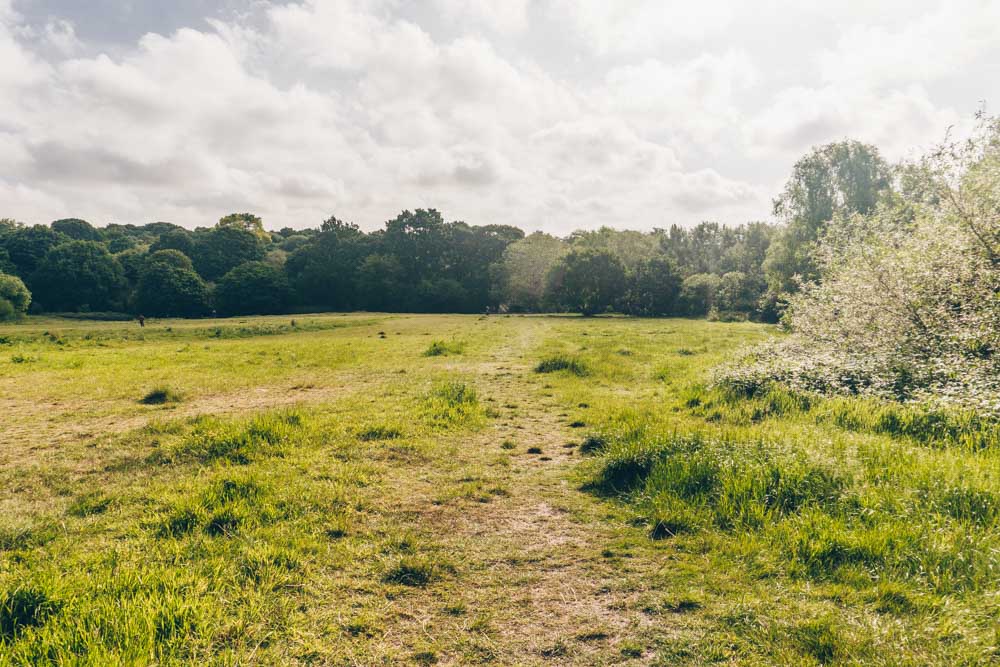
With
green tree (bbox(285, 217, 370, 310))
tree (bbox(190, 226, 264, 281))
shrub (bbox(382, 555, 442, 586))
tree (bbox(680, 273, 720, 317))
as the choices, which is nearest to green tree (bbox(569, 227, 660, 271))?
tree (bbox(680, 273, 720, 317))

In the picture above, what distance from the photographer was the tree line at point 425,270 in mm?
57406

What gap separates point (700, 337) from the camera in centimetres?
3303

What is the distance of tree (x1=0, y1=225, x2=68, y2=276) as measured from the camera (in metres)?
84.7

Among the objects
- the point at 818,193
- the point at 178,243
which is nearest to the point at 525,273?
the point at 818,193

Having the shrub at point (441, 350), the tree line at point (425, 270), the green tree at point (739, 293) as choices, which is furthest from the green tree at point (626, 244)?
the shrub at point (441, 350)

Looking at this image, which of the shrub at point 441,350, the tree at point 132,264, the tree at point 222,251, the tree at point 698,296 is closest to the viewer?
the shrub at point 441,350

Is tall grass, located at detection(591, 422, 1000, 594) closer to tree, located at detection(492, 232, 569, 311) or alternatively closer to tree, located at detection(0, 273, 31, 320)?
tree, located at detection(0, 273, 31, 320)

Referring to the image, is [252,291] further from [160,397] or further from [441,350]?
[160,397]

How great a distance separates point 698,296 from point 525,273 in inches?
1183

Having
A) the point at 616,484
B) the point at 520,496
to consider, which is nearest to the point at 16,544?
the point at 520,496

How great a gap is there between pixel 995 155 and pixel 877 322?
709cm

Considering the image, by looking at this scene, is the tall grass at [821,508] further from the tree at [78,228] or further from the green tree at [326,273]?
the tree at [78,228]

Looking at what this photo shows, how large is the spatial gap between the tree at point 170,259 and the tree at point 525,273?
187 ft

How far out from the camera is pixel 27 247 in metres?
85.9
